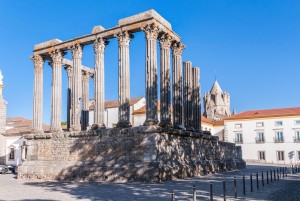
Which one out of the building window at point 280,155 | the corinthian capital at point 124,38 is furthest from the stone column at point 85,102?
the building window at point 280,155

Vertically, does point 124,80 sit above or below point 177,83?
below

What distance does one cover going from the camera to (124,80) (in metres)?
19.0

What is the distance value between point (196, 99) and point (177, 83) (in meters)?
3.57

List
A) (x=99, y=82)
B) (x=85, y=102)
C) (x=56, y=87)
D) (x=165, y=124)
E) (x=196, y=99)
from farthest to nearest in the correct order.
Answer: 1. (x=85, y=102)
2. (x=196, y=99)
3. (x=56, y=87)
4. (x=99, y=82)
5. (x=165, y=124)

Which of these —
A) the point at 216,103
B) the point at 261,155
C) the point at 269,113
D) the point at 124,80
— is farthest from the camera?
the point at 216,103

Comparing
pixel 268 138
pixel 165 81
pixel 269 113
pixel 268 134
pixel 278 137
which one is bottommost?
pixel 268 138

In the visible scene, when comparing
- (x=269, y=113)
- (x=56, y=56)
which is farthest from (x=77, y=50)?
(x=269, y=113)

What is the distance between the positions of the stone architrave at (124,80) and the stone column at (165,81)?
6.24 feet

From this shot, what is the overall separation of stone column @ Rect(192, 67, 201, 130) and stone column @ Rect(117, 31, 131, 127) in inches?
266

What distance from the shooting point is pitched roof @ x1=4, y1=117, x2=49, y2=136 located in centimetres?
4078

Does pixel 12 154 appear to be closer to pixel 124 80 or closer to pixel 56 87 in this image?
pixel 56 87

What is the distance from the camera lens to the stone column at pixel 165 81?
62.0 ft

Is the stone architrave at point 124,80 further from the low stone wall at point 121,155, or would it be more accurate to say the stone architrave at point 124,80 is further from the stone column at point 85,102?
the stone column at point 85,102

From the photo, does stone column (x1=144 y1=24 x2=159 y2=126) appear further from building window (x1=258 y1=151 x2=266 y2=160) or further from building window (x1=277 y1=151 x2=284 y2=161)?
building window (x1=258 y1=151 x2=266 y2=160)
